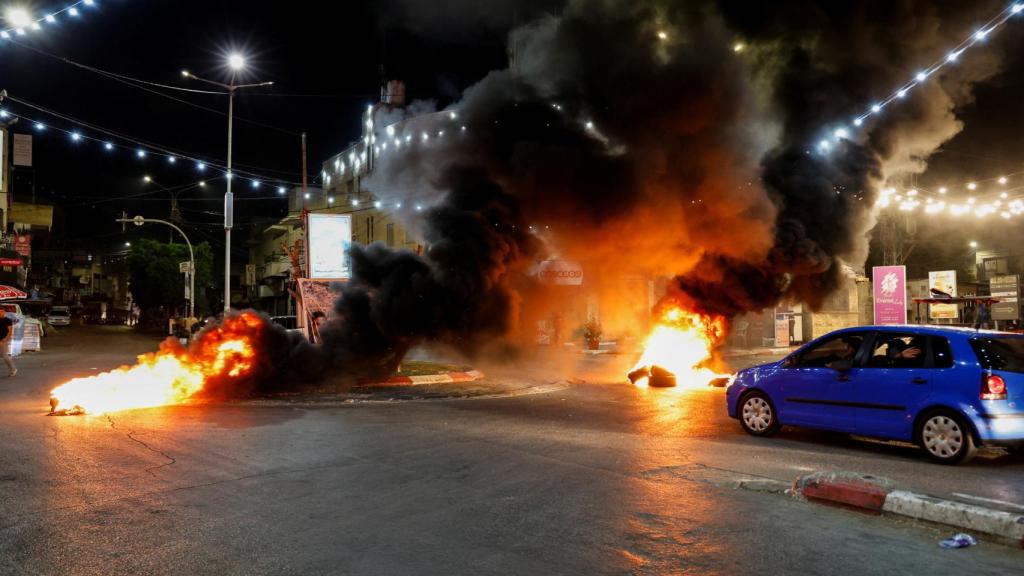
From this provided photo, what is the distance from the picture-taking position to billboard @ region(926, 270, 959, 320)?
24.3 m

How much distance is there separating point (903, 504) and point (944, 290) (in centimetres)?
2439

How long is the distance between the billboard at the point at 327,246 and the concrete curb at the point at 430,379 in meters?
5.43

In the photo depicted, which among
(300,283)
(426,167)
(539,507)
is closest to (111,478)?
(539,507)

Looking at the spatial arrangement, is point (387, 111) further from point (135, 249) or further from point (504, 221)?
point (135, 249)

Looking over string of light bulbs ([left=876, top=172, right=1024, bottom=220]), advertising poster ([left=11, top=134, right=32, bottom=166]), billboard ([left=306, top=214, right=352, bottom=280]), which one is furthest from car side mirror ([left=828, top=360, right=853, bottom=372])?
advertising poster ([left=11, top=134, right=32, bottom=166])

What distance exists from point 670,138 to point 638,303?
1545 cm

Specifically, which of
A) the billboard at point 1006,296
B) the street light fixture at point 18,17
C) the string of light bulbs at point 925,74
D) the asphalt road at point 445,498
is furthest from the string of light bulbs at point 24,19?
the billboard at point 1006,296

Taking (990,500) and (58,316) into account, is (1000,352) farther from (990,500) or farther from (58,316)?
(58,316)

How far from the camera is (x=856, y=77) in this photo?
1664 cm

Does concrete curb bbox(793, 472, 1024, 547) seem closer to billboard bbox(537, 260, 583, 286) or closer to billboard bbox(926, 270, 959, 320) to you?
billboard bbox(537, 260, 583, 286)

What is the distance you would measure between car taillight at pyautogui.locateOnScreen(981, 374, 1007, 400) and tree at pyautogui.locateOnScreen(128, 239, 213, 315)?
51311mm

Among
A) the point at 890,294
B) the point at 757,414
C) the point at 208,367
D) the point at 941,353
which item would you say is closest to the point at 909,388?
the point at 941,353

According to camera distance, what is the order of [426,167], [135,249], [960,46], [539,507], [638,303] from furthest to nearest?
[135,249]
[638,303]
[426,167]
[960,46]
[539,507]

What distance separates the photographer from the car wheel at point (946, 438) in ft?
23.0
